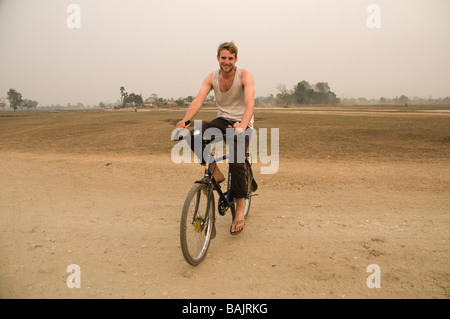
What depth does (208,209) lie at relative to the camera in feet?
A: 11.3

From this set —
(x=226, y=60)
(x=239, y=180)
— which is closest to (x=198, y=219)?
(x=239, y=180)

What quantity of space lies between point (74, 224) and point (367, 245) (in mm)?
3604

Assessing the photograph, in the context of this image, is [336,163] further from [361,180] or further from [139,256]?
[139,256]

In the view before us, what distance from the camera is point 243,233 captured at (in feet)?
13.0

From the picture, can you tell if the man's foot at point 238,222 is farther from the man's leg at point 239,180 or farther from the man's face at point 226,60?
the man's face at point 226,60

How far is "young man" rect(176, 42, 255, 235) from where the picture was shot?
357 cm

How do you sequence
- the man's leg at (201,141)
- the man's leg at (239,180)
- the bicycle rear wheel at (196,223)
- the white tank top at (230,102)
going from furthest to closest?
1. the white tank top at (230,102)
2. the man's leg at (239,180)
3. the man's leg at (201,141)
4. the bicycle rear wheel at (196,223)

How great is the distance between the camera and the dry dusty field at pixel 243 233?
9.07ft

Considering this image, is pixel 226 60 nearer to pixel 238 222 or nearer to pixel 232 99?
pixel 232 99

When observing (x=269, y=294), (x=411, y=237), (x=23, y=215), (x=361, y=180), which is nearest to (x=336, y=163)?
(x=361, y=180)

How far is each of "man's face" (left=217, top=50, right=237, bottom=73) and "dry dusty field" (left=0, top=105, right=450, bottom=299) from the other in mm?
1984

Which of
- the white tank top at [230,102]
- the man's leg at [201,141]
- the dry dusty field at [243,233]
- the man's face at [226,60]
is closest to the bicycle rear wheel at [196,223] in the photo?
the dry dusty field at [243,233]

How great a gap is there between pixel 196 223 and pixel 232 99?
4.91 ft

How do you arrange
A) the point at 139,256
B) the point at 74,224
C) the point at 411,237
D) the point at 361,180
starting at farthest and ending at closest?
the point at 361,180
the point at 74,224
the point at 411,237
the point at 139,256
